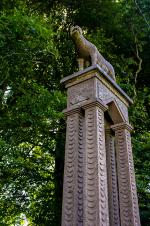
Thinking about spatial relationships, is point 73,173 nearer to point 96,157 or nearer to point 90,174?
point 90,174

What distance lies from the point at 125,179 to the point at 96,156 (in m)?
0.93

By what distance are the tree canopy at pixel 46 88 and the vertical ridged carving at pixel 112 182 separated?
295 centimetres

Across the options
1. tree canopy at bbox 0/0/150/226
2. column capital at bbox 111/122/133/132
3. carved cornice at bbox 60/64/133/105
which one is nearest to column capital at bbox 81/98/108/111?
carved cornice at bbox 60/64/133/105

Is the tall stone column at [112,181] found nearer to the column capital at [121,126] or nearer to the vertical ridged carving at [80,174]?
the column capital at [121,126]

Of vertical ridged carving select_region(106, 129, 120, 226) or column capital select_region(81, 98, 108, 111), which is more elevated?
column capital select_region(81, 98, 108, 111)

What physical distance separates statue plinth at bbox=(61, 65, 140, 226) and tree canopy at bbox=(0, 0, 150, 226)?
2995mm

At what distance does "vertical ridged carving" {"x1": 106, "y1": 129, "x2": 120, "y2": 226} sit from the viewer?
404 centimetres

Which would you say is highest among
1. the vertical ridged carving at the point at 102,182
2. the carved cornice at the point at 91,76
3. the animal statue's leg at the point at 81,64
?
the animal statue's leg at the point at 81,64

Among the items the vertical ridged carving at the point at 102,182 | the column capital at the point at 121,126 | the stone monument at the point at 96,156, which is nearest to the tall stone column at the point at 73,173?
the stone monument at the point at 96,156

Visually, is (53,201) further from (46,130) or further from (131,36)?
(131,36)

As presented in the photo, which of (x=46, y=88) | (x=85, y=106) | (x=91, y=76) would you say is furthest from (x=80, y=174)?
(x=46, y=88)

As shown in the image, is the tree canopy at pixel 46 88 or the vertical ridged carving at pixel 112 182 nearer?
the vertical ridged carving at pixel 112 182

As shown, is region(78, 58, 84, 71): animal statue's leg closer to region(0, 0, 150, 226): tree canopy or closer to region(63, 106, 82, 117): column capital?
region(63, 106, 82, 117): column capital

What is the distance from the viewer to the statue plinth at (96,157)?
130 inches
